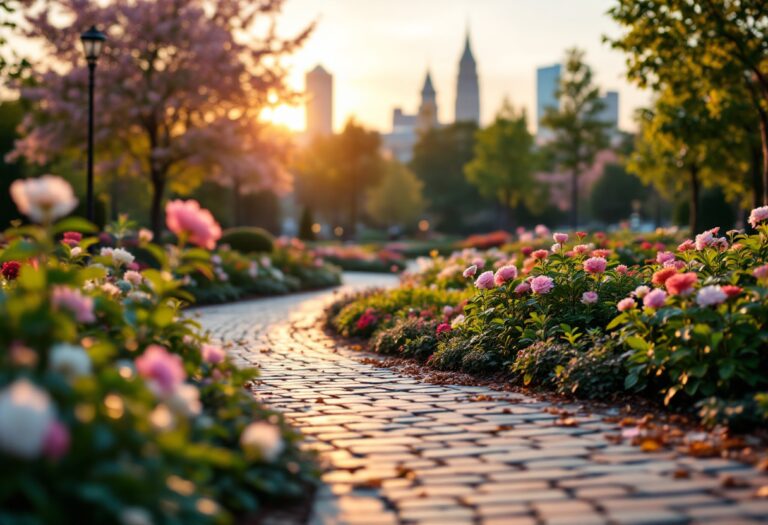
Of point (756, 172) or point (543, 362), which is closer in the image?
point (543, 362)

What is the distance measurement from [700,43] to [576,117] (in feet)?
91.1

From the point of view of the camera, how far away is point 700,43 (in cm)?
1575

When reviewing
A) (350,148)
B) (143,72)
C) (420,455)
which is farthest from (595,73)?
(420,455)

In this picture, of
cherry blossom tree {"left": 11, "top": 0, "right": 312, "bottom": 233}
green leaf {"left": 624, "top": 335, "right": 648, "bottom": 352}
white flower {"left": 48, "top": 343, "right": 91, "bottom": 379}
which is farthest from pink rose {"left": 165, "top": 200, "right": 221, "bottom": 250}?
cherry blossom tree {"left": 11, "top": 0, "right": 312, "bottom": 233}

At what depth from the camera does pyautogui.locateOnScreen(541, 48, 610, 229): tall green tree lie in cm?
4244

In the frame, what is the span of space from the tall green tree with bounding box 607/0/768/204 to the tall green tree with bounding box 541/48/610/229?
2579 cm

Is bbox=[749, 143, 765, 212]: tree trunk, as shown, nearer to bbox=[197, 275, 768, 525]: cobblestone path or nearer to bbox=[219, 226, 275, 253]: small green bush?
bbox=[219, 226, 275, 253]: small green bush

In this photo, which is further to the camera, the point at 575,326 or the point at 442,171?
the point at 442,171

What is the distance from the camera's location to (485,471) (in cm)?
449

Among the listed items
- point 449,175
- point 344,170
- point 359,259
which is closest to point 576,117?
point 359,259

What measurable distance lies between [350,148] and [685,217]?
29300 mm

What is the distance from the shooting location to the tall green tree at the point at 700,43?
15109 millimetres

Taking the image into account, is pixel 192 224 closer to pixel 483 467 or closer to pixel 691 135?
pixel 483 467

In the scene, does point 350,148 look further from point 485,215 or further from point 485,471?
point 485,471
